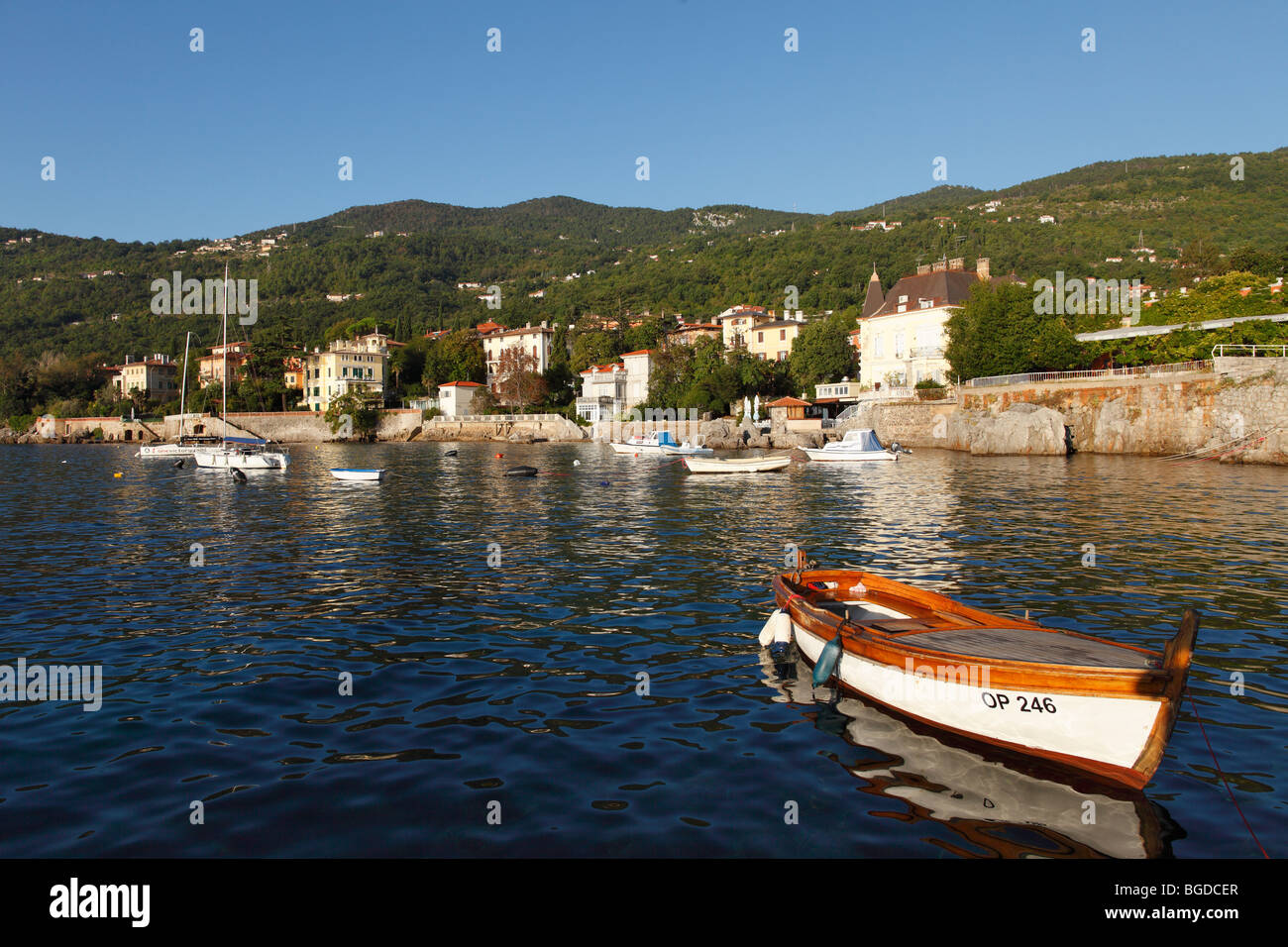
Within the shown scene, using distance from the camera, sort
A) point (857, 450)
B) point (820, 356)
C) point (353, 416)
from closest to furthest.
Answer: point (857, 450), point (820, 356), point (353, 416)

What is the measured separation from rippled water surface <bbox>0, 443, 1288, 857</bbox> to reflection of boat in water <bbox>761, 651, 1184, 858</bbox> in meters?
0.03

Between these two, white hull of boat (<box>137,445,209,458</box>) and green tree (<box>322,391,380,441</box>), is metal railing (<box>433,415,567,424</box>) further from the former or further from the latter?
white hull of boat (<box>137,445,209,458</box>)

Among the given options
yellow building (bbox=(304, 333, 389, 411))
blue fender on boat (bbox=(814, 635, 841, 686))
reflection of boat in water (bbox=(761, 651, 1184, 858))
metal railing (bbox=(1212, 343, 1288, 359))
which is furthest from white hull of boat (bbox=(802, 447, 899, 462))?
yellow building (bbox=(304, 333, 389, 411))

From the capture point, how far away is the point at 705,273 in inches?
5999

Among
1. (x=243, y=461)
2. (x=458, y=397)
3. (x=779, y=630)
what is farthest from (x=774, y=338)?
(x=779, y=630)

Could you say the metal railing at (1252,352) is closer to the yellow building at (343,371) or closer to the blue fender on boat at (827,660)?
the blue fender on boat at (827,660)

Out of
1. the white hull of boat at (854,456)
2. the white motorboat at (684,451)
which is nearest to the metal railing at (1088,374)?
the white hull of boat at (854,456)

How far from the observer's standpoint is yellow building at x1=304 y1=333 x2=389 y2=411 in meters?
119

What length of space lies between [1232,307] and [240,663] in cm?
6903

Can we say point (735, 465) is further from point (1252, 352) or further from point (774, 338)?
point (774, 338)

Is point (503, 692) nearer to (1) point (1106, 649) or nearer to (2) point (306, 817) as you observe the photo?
(2) point (306, 817)

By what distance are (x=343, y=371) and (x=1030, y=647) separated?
12346 centimetres

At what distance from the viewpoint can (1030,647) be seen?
8.98 meters
